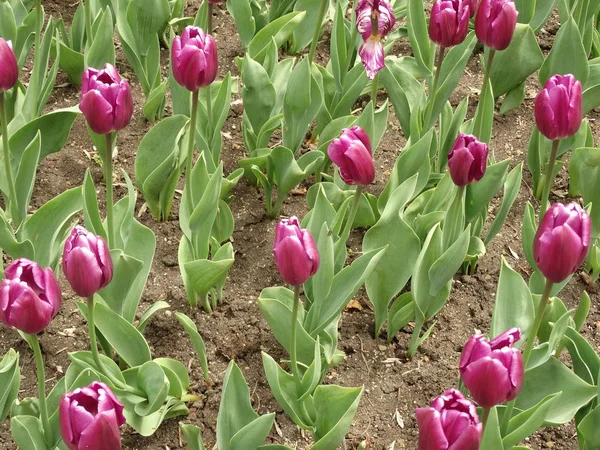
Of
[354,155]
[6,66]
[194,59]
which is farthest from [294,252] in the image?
[6,66]

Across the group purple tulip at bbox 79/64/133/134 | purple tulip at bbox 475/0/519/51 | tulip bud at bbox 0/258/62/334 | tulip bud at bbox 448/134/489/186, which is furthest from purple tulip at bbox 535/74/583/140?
tulip bud at bbox 0/258/62/334

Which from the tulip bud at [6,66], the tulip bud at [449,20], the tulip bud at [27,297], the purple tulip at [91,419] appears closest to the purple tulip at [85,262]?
the tulip bud at [27,297]

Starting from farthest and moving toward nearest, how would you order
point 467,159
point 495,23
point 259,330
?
1. point 259,330
2. point 495,23
3. point 467,159

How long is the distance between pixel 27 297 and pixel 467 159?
0.95 meters

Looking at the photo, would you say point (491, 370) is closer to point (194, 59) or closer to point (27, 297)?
point (27, 297)

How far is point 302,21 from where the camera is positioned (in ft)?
11.2

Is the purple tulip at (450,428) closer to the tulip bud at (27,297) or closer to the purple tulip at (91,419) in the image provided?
the purple tulip at (91,419)

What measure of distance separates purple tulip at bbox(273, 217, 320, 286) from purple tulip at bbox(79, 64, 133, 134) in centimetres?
46

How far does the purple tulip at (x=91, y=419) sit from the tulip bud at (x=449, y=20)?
128cm

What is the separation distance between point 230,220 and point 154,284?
27 centimetres

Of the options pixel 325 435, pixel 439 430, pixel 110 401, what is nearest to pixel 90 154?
pixel 325 435

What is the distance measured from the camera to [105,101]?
76.4 inches

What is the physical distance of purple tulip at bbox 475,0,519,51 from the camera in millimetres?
2254

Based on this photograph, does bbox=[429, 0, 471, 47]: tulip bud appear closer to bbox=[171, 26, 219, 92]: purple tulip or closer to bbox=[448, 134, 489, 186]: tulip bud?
bbox=[448, 134, 489, 186]: tulip bud
